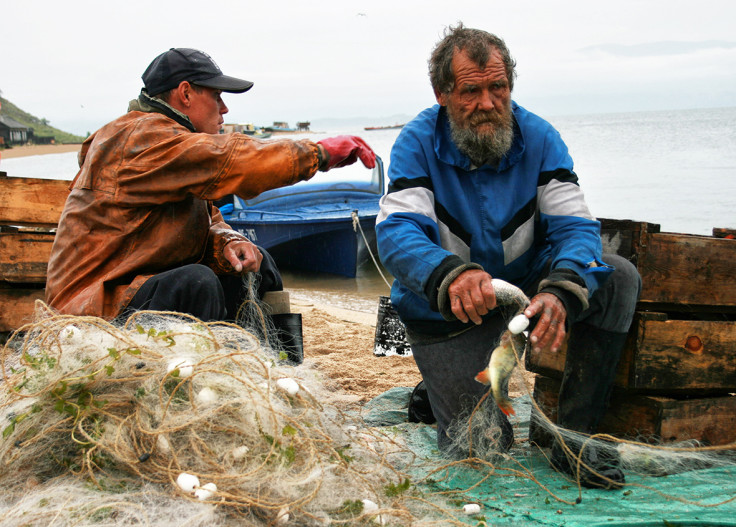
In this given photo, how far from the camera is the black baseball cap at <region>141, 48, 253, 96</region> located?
3.35 metres

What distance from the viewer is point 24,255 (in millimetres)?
4547

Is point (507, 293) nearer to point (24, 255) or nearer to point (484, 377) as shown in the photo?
point (484, 377)

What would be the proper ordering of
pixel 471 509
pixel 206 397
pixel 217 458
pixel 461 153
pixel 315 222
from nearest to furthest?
pixel 217 458 < pixel 206 397 < pixel 471 509 < pixel 461 153 < pixel 315 222

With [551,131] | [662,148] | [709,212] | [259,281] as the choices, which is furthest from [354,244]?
[662,148]

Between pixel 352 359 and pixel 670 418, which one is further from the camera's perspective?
pixel 352 359

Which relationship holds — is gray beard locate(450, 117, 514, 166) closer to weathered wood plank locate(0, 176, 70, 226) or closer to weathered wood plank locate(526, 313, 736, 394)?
weathered wood plank locate(526, 313, 736, 394)

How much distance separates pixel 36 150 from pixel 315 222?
236 ft

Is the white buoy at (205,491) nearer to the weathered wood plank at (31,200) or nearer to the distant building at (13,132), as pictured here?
the weathered wood plank at (31,200)

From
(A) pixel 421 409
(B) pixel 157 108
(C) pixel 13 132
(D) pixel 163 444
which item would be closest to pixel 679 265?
(A) pixel 421 409

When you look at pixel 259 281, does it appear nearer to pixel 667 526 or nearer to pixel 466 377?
pixel 466 377

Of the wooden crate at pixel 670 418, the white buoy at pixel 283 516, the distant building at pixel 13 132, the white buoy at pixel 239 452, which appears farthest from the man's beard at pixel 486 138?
the distant building at pixel 13 132

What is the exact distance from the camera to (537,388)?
3.21m

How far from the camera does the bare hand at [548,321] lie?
7.78ft

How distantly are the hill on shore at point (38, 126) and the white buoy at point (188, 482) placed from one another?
89766 millimetres
